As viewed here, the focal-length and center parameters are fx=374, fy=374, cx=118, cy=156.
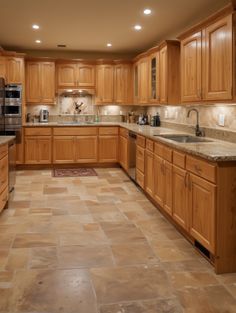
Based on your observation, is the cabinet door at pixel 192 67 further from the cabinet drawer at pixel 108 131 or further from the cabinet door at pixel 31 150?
the cabinet door at pixel 31 150

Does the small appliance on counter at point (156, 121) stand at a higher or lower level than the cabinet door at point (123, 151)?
higher

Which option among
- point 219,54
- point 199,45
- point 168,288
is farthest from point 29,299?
point 199,45

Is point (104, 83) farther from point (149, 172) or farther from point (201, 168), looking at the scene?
point (201, 168)

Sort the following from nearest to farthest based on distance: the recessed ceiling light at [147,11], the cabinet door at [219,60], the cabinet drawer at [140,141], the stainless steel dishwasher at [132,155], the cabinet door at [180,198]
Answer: the cabinet door at [219,60] → the cabinet door at [180,198] → the recessed ceiling light at [147,11] → the cabinet drawer at [140,141] → the stainless steel dishwasher at [132,155]

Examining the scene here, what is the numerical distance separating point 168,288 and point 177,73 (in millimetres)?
3740

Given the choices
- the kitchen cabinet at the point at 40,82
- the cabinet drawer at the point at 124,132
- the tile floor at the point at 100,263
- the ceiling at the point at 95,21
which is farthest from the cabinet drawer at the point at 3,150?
Result: the kitchen cabinet at the point at 40,82

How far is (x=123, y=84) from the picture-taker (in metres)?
8.26

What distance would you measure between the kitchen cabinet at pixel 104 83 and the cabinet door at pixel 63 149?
1.22 meters

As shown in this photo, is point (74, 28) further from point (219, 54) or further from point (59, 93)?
point (219, 54)

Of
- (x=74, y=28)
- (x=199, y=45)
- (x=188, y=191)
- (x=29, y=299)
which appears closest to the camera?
(x=29, y=299)

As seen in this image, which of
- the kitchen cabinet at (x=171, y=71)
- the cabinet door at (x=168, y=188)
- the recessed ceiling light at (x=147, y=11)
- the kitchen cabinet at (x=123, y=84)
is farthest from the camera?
the kitchen cabinet at (x=123, y=84)

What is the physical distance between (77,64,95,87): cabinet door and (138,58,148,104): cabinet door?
4.38 ft

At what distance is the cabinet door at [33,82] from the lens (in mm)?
7883

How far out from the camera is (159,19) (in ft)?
17.8
